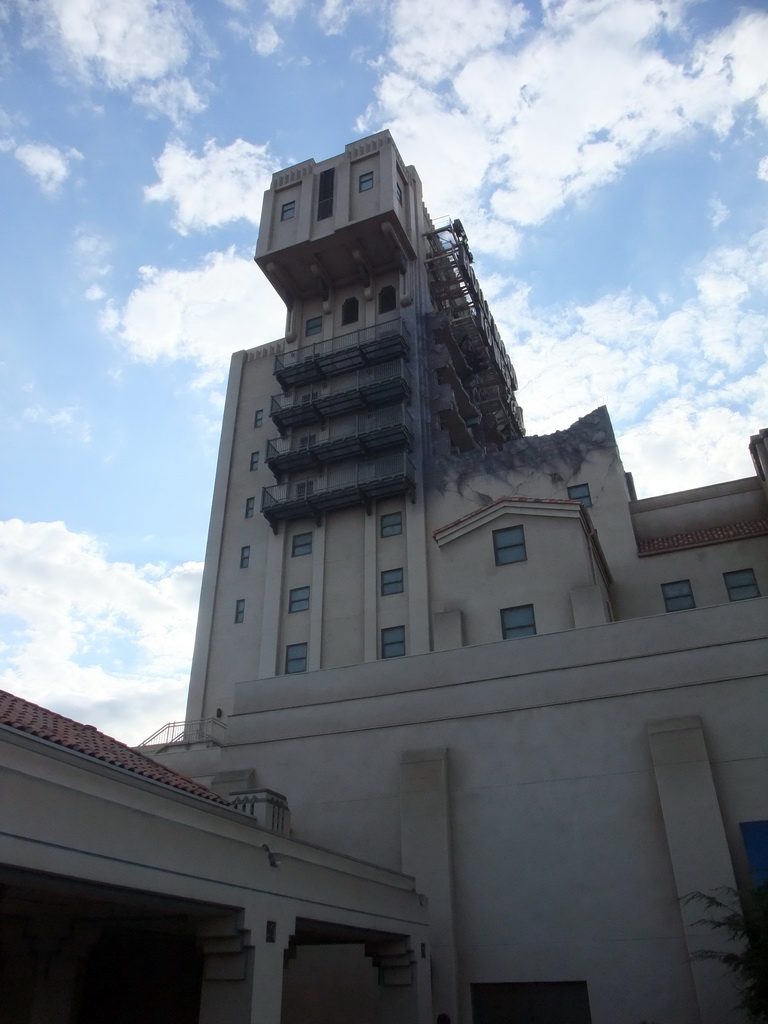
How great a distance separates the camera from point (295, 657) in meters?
36.1

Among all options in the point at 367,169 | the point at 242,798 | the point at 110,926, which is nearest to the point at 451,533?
the point at 242,798

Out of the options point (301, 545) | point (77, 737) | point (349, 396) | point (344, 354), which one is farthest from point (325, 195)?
point (77, 737)

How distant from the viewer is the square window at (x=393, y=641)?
34.0m

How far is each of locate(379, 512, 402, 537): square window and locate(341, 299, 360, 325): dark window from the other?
12918 mm

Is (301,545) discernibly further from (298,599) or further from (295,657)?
(295,657)

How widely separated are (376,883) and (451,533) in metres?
15.3

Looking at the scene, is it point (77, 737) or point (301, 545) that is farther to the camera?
point (301, 545)

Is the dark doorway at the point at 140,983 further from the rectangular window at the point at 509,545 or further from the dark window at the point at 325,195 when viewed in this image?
the dark window at the point at 325,195

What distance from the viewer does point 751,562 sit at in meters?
30.4

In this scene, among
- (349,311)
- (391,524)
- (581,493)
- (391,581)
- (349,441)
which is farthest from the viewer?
(349,311)

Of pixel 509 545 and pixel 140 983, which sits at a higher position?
pixel 509 545

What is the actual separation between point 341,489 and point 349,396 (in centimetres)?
542

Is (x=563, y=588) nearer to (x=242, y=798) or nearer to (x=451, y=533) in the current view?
(x=451, y=533)

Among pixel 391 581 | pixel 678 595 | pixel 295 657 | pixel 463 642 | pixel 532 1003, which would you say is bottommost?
pixel 532 1003
